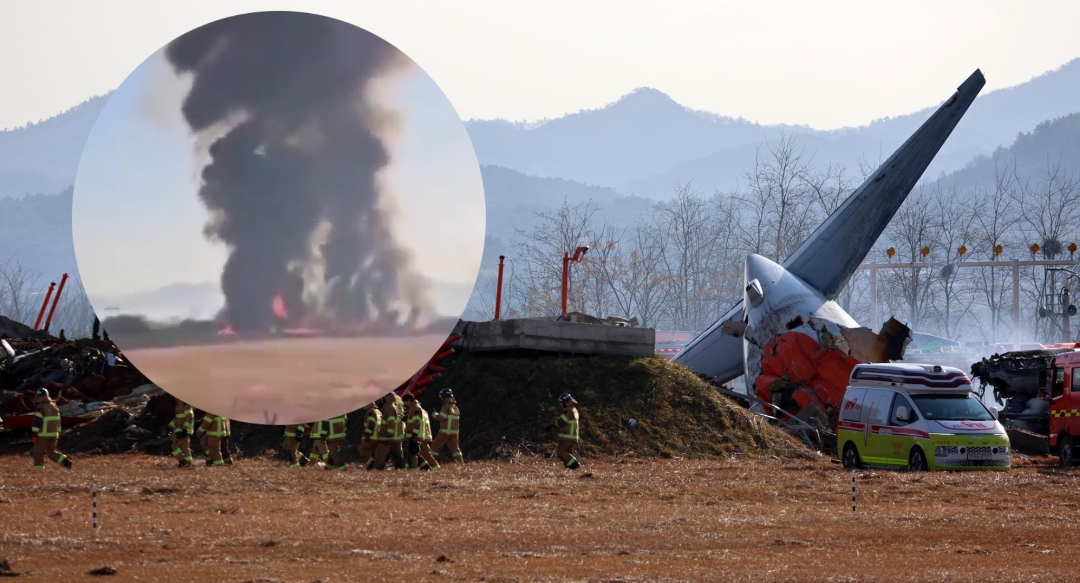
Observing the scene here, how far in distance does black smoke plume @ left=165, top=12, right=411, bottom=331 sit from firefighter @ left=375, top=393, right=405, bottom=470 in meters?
17.8

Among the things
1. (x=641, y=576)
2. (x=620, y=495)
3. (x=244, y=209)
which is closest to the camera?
(x=244, y=209)

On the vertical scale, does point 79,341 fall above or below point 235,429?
above

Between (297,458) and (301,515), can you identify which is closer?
(301,515)

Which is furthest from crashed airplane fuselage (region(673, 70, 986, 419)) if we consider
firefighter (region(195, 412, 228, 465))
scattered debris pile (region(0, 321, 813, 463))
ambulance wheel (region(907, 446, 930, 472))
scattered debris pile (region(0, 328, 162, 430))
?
scattered debris pile (region(0, 328, 162, 430))

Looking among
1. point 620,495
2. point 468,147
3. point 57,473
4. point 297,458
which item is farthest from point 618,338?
point 468,147

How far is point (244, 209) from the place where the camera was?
8250 mm

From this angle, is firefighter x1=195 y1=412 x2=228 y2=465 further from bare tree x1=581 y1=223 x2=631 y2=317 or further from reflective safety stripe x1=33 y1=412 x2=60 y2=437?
bare tree x1=581 y1=223 x2=631 y2=317

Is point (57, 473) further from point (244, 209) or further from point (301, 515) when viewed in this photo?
point (244, 209)

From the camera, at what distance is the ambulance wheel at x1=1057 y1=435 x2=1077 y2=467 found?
3067 centimetres

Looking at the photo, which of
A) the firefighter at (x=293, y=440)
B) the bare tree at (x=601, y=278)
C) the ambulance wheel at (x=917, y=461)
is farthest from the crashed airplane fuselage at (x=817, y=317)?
the bare tree at (x=601, y=278)

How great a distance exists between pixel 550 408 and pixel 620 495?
9.82m

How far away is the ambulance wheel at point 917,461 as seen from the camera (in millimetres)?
27781

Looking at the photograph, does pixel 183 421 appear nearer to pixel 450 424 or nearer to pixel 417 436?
pixel 417 436

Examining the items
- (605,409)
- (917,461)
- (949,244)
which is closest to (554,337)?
(605,409)
